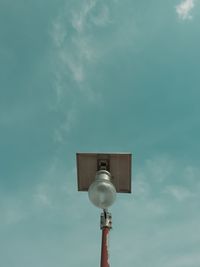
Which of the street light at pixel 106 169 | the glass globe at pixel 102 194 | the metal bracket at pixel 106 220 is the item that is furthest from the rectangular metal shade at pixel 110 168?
the metal bracket at pixel 106 220

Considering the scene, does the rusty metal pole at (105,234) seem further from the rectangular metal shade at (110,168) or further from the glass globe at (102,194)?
the rectangular metal shade at (110,168)

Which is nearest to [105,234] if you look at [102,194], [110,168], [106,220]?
[106,220]

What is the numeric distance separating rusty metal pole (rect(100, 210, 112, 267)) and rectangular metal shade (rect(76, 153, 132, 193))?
1176 millimetres

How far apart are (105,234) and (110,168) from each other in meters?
1.83

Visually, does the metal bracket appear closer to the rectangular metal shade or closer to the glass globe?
the glass globe

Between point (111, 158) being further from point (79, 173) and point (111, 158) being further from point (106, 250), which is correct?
point (106, 250)

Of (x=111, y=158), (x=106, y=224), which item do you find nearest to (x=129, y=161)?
(x=111, y=158)

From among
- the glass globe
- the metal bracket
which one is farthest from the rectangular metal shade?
the metal bracket

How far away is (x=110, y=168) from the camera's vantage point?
27.5ft

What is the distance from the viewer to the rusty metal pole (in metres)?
6.48

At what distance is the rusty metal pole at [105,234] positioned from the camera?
6477 millimetres

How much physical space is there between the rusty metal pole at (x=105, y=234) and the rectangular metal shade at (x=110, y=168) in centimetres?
118

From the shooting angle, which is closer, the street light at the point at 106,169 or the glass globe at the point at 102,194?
the glass globe at the point at 102,194

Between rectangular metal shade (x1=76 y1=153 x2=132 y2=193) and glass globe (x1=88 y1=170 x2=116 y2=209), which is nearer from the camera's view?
glass globe (x1=88 y1=170 x2=116 y2=209)
